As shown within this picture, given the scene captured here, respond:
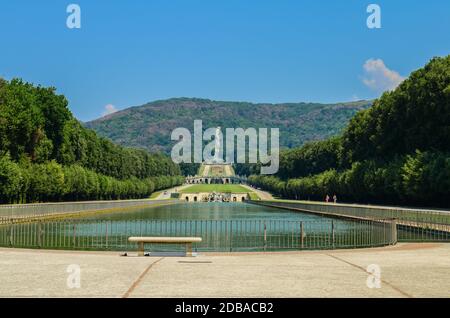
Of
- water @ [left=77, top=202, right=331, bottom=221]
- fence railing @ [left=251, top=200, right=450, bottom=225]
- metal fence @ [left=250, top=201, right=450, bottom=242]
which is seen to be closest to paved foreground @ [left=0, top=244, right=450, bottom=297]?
metal fence @ [left=250, top=201, right=450, bottom=242]

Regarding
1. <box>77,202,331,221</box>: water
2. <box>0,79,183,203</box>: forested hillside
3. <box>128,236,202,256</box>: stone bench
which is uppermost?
<box>0,79,183,203</box>: forested hillside

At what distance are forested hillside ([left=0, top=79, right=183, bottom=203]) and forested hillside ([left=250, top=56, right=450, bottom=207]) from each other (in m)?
38.8

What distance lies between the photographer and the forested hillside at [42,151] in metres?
68.5

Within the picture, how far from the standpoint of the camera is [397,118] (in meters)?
80.2

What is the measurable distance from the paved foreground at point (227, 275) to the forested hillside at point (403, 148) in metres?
43.8

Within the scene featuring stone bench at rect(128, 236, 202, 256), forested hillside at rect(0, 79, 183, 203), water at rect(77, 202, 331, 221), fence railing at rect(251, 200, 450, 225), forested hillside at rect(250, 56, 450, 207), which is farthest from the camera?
water at rect(77, 202, 331, 221)

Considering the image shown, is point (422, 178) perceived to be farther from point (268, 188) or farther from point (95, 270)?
point (268, 188)

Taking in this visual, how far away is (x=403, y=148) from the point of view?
267 feet

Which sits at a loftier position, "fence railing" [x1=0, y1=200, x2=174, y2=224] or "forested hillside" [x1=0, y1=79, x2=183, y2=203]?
"forested hillside" [x1=0, y1=79, x2=183, y2=203]

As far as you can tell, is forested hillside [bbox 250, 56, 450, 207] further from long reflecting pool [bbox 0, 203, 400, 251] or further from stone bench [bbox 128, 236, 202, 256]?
stone bench [bbox 128, 236, 202, 256]

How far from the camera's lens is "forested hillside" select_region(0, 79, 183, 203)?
68.5m

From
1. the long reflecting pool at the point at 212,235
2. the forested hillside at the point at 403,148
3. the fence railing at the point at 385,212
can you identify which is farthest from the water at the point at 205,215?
the forested hillside at the point at 403,148

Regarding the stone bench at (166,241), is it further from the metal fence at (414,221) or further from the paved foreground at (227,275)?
the metal fence at (414,221)

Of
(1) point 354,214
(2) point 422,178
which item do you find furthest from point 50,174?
(2) point 422,178
